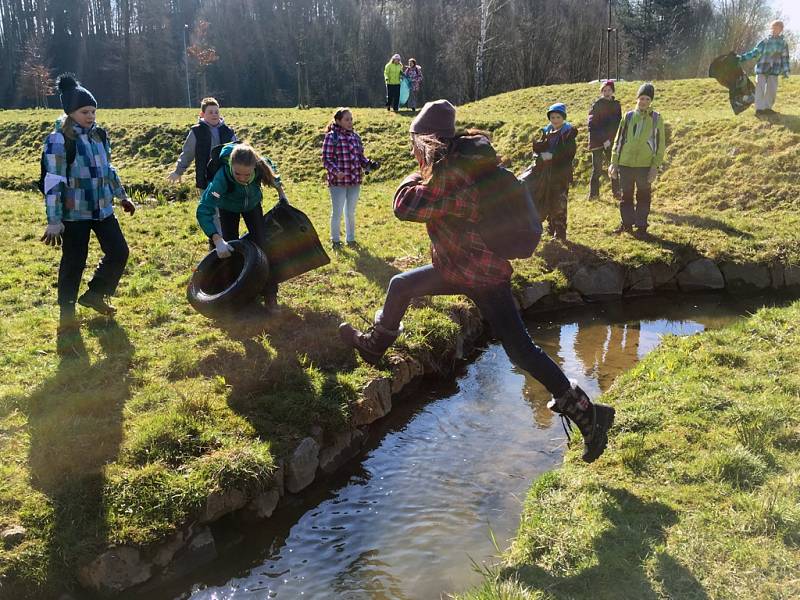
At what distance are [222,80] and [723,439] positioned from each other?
6070 centimetres

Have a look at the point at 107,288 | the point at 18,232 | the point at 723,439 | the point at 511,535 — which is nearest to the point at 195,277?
the point at 107,288

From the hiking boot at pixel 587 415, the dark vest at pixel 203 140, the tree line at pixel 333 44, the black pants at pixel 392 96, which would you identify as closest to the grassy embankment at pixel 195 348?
the dark vest at pixel 203 140

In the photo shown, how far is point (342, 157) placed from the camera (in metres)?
8.82

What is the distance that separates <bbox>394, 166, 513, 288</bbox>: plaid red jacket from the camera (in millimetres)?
3891

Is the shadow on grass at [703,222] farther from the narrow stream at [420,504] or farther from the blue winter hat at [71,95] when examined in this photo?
the blue winter hat at [71,95]

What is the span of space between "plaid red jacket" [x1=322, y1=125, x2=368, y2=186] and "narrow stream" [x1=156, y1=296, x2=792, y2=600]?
342 cm

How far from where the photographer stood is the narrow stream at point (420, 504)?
12.6 ft

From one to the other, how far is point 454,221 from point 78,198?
364 cm

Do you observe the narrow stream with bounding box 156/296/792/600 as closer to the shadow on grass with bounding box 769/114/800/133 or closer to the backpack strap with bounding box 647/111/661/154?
the backpack strap with bounding box 647/111/661/154

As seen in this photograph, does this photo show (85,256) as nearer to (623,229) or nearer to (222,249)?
(222,249)

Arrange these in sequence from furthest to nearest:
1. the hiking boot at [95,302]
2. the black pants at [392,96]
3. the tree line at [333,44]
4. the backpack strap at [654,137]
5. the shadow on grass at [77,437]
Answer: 1. the tree line at [333,44]
2. the black pants at [392,96]
3. the backpack strap at [654,137]
4. the hiking boot at [95,302]
5. the shadow on grass at [77,437]

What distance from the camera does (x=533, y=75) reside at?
143 ft

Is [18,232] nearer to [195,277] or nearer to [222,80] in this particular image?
[195,277]

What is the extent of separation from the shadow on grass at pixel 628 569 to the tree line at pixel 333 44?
102 feet
